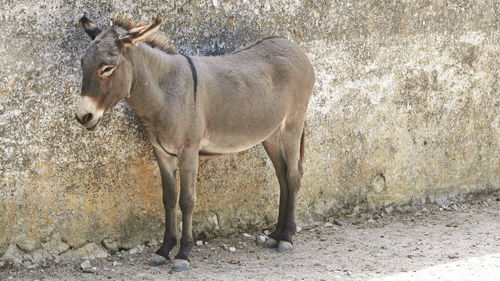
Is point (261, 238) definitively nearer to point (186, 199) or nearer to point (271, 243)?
point (271, 243)

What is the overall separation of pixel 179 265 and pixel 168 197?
45 cm

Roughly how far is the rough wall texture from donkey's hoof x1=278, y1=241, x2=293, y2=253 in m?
0.36

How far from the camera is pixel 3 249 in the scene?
452 cm

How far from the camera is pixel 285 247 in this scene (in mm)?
5160

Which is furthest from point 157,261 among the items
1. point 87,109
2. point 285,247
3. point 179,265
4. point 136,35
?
point 136,35

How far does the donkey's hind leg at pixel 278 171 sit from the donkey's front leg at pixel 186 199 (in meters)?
0.76

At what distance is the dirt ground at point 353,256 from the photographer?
461 cm

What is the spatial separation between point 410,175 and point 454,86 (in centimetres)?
86

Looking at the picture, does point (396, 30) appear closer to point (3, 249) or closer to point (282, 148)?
point (282, 148)

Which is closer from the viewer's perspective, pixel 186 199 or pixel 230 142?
pixel 186 199

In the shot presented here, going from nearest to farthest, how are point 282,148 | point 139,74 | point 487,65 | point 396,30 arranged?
point 139,74 < point 282,148 < point 396,30 < point 487,65

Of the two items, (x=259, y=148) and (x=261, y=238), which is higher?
(x=259, y=148)

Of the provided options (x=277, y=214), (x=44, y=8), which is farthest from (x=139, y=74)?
(x=277, y=214)

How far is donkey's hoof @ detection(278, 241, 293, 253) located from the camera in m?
5.16
